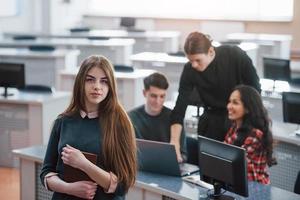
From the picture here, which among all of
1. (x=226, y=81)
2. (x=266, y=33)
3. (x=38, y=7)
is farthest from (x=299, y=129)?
(x=38, y=7)

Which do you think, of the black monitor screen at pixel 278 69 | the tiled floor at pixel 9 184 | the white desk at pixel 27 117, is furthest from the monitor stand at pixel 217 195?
the black monitor screen at pixel 278 69

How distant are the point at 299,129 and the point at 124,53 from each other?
5614 millimetres

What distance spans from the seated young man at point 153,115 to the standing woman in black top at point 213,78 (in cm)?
16

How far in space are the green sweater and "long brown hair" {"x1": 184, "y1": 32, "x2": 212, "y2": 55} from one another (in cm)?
167

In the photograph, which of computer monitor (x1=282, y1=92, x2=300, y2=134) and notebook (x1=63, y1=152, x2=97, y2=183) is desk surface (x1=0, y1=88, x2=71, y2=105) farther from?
notebook (x1=63, y1=152, x2=97, y2=183)

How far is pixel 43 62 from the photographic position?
8469 mm

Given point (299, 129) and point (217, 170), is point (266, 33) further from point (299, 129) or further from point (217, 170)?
point (217, 170)

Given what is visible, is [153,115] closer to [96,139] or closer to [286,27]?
[96,139]

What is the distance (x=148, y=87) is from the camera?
14.0ft

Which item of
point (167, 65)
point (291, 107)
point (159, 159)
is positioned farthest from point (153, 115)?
point (167, 65)

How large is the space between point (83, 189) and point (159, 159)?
3.87 feet

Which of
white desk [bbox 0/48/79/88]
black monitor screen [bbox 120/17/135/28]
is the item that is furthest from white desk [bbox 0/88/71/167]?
black monitor screen [bbox 120/17/135/28]

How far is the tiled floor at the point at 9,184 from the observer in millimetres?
5355

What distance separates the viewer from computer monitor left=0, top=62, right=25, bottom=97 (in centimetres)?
589
